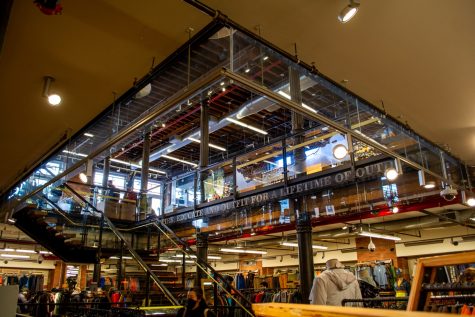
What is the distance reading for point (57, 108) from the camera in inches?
183

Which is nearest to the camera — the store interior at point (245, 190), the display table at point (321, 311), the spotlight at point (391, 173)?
the display table at point (321, 311)

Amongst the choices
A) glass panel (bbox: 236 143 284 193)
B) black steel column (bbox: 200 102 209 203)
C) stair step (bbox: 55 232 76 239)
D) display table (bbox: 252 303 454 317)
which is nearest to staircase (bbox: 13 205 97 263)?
stair step (bbox: 55 232 76 239)

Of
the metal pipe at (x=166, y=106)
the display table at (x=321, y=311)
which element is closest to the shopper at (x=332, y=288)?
the metal pipe at (x=166, y=106)

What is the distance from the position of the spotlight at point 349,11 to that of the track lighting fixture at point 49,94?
3026mm

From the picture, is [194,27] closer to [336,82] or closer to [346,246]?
[336,82]

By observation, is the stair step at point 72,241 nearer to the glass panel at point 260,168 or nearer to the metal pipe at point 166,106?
the glass panel at point 260,168

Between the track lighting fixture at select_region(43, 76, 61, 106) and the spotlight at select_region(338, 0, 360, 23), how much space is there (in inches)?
119

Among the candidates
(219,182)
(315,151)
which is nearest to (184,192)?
(219,182)

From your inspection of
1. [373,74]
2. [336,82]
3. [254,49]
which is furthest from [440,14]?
[254,49]

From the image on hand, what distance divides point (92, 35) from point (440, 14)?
3100 millimetres

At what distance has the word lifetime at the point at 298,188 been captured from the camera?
22.3ft

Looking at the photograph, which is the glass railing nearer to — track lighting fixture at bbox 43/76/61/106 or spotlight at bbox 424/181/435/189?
spotlight at bbox 424/181/435/189

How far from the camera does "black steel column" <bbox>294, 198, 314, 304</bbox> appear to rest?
22.9 feet

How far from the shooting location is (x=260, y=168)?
8883 mm
